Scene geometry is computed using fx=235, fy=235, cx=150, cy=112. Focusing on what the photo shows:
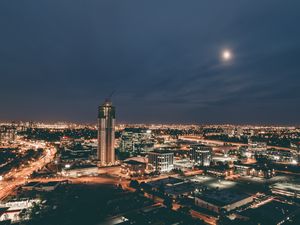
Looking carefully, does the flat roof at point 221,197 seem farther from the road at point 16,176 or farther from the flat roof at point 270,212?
the road at point 16,176

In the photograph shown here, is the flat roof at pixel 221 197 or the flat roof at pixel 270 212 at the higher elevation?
the flat roof at pixel 221 197

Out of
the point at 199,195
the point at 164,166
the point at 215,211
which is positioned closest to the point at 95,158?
the point at 164,166

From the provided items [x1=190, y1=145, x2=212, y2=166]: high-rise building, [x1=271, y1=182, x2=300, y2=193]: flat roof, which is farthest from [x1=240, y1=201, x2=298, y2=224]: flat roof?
[x1=190, y1=145, x2=212, y2=166]: high-rise building

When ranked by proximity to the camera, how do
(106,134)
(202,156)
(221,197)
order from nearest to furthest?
(221,197), (106,134), (202,156)

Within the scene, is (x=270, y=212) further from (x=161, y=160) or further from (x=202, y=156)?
(x=202, y=156)

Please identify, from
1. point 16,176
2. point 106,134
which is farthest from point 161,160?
point 16,176

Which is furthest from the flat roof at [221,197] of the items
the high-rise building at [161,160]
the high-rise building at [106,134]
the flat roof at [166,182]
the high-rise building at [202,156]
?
the high-rise building at [106,134]

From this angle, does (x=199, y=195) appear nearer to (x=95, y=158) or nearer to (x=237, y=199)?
(x=237, y=199)

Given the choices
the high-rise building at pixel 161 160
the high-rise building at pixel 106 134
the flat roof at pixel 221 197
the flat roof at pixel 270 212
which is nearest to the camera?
the flat roof at pixel 270 212
